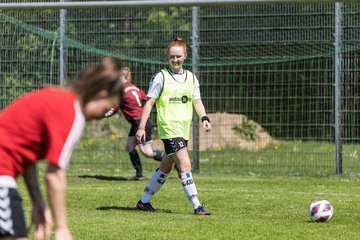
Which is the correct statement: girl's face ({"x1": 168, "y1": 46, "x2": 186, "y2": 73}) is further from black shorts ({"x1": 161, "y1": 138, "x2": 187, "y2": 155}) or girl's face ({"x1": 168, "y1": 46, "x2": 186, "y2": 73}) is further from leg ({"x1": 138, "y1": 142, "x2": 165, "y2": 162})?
leg ({"x1": 138, "y1": 142, "x2": 165, "y2": 162})

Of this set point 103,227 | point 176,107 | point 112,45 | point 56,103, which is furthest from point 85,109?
point 112,45

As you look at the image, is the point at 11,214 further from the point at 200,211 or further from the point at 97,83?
the point at 200,211

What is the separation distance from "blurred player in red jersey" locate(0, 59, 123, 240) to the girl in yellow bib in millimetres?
5283

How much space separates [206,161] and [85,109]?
494 inches

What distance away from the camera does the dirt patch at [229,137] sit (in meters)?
17.6

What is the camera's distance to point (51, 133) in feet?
15.7

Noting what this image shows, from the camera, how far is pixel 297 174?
16.2 m

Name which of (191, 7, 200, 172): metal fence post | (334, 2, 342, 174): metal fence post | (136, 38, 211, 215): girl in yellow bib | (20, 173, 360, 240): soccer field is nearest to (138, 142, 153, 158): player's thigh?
(20, 173, 360, 240): soccer field

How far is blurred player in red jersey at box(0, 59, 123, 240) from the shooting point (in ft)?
15.7

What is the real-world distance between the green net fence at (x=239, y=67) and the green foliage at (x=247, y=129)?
25 millimetres

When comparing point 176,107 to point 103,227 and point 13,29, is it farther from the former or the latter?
point 13,29

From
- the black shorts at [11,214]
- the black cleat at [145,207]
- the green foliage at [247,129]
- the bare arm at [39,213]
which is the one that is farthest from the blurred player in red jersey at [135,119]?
the black shorts at [11,214]

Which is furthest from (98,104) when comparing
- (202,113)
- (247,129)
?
(247,129)

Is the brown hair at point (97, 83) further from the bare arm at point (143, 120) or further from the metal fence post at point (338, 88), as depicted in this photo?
the metal fence post at point (338, 88)
